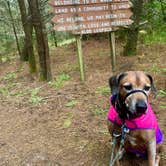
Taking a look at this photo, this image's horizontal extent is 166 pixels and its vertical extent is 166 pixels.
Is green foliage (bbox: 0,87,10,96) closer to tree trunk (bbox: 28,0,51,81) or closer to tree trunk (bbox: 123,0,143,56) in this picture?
tree trunk (bbox: 28,0,51,81)

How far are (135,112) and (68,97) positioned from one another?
3.55 meters

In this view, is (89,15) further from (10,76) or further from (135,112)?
(135,112)

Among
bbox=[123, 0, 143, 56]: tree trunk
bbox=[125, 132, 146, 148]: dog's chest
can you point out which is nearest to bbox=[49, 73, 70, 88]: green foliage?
bbox=[123, 0, 143, 56]: tree trunk

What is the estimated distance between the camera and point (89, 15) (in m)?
7.48

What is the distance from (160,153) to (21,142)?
2.33 m

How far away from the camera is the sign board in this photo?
7133 millimetres

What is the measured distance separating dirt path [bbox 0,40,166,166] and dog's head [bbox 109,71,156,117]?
46.5 inches

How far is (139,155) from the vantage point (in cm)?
395

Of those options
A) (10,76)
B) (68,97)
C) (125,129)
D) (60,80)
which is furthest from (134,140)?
(10,76)

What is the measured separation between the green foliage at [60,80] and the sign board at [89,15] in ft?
4.17

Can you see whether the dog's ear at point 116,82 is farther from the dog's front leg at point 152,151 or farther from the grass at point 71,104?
the grass at point 71,104

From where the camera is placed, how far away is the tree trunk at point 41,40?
7.39 meters

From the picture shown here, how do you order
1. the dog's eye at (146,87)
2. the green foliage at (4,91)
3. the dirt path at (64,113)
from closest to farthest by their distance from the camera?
the dog's eye at (146,87), the dirt path at (64,113), the green foliage at (4,91)

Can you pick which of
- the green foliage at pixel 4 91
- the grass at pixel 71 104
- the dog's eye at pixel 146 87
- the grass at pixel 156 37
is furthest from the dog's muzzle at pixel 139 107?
the grass at pixel 156 37
